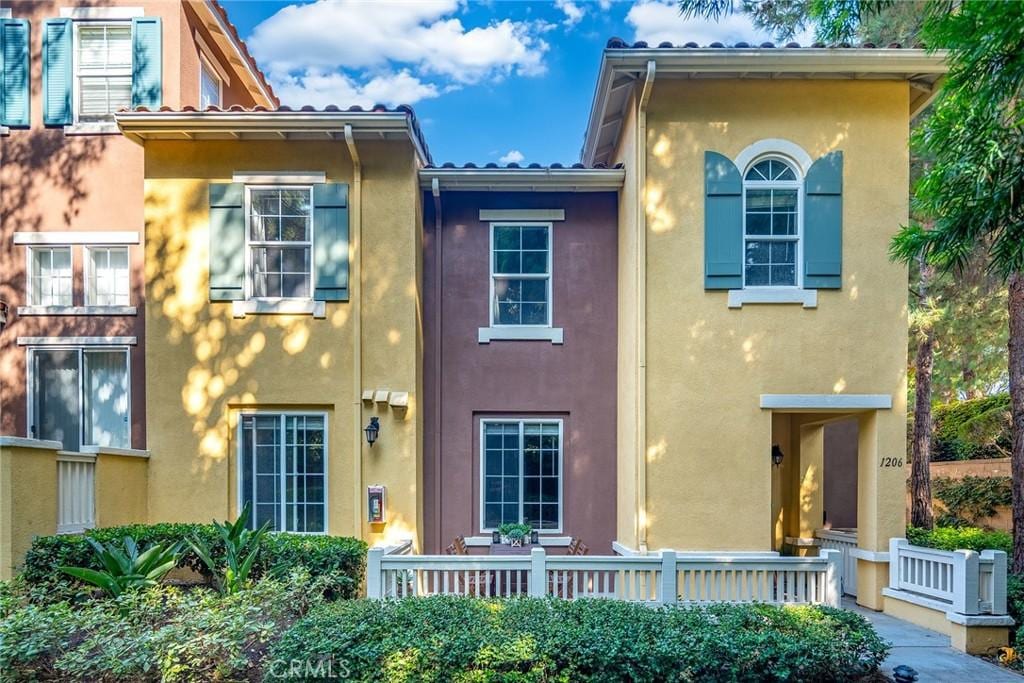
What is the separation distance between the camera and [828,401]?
839 cm

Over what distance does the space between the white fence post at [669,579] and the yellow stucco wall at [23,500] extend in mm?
7086

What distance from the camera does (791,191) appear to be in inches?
343

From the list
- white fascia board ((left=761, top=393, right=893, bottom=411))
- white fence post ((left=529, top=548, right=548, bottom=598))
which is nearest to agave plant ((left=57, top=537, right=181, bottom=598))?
white fence post ((left=529, top=548, right=548, bottom=598))

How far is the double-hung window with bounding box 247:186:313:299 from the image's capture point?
29.8ft

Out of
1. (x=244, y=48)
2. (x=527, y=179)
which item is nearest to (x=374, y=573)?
(x=527, y=179)

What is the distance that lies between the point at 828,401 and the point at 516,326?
4554 millimetres

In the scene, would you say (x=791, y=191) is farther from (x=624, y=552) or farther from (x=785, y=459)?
(x=624, y=552)

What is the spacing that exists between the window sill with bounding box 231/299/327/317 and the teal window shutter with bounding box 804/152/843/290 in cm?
679

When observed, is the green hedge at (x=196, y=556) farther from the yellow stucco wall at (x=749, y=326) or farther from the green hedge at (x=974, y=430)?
the green hedge at (x=974, y=430)

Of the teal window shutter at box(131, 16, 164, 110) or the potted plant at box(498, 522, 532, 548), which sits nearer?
the potted plant at box(498, 522, 532, 548)

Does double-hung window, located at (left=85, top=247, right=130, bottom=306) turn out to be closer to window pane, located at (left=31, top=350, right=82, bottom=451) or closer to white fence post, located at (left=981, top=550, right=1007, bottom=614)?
window pane, located at (left=31, top=350, right=82, bottom=451)

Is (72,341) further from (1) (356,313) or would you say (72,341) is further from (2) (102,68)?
(1) (356,313)

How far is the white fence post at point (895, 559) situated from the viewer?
805 centimetres

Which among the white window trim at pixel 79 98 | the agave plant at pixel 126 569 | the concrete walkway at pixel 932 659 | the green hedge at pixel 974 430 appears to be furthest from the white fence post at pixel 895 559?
the white window trim at pixel 79 98
